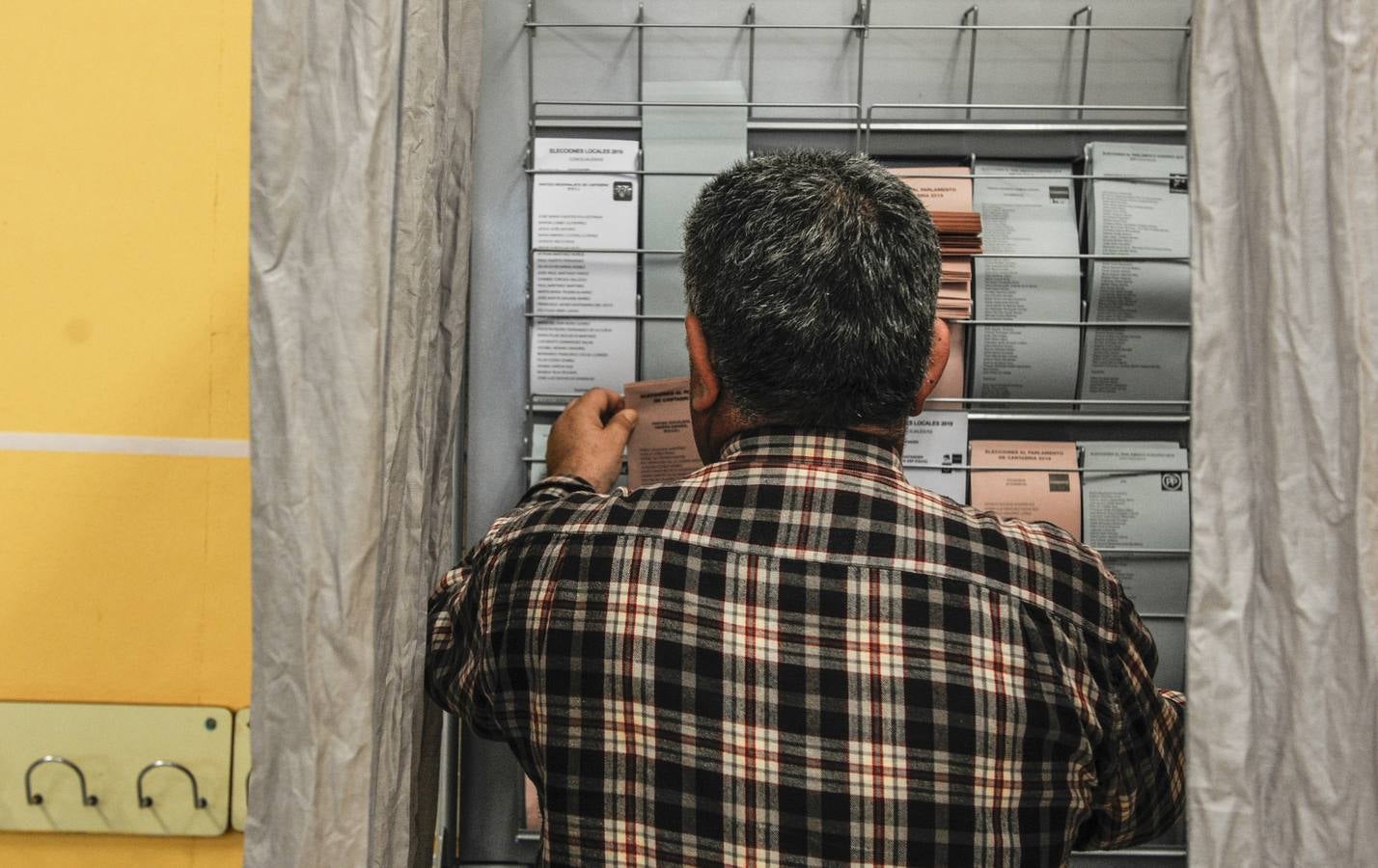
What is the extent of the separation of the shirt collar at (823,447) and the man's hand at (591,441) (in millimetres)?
214

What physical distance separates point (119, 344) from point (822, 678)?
3.31 feet

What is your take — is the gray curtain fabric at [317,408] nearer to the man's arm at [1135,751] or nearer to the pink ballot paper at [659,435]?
the pink ballot paper at [659,435]

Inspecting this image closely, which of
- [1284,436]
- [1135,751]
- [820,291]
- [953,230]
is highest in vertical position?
[953,230]

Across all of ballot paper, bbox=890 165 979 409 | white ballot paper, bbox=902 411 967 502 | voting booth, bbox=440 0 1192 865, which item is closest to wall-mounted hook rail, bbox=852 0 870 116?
voting booth, bbox=440 0 1192 865

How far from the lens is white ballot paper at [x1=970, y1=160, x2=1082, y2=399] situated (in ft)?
4.04

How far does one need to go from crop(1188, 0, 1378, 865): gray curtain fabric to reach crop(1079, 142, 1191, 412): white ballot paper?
1.61ft

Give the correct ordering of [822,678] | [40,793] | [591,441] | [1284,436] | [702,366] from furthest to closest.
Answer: [40,793]
[591,441]
[702,366]
[822,678]
[1284,436]

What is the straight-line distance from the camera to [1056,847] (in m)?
0.92

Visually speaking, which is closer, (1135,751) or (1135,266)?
(1135,751)

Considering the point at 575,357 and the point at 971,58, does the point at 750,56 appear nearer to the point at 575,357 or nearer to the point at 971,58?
the point at 971,58

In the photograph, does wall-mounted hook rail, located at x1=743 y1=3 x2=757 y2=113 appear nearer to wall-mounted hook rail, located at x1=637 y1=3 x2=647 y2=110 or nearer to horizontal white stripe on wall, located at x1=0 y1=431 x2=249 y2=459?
wall-mounted hook rail, located at x1=637 y1=3 x2=647 y2=110

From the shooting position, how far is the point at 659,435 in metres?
1.23

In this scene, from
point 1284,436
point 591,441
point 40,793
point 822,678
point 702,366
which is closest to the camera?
point 1284,436

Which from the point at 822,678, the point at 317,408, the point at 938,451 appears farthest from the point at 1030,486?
the point at 317,408
